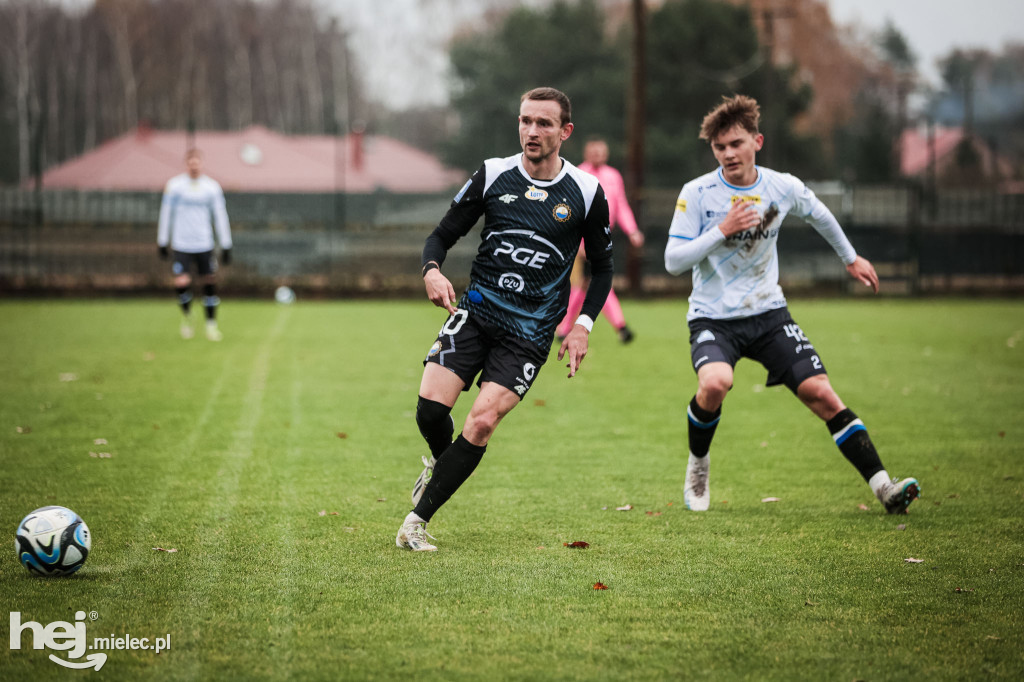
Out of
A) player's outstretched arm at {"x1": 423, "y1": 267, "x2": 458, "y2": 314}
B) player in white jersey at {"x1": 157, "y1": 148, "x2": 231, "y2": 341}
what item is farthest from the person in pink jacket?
player's outstretched arm at {"x1": 423, "y1": 267, "x2": 458, "y2": 314}

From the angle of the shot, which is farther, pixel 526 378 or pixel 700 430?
pixel 700 430

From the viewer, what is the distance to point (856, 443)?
5.62 meters

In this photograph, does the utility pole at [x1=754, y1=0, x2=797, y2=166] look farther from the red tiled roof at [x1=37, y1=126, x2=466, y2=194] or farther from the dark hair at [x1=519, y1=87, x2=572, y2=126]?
the dark hair at [x1=519, y1=87, x2=572, y2=126]

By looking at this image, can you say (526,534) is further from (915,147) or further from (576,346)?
(915,147)

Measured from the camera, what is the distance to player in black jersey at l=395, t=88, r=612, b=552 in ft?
16.0

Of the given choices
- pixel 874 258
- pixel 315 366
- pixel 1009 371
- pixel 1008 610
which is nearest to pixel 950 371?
pixel 1009 371

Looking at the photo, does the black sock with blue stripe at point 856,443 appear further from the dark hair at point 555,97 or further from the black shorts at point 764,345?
the dark hair at point 555,97

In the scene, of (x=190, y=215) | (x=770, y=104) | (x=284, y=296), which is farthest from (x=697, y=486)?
(x=770, y=104)

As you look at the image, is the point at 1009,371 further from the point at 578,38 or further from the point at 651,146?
the point at 578,38

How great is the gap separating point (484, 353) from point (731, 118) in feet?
6.03

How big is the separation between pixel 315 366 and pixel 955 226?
17641 mm

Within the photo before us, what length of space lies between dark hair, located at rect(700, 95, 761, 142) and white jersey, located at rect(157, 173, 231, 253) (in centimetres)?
1040

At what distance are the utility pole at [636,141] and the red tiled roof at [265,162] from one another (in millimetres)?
17172

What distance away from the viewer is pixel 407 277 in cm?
2342
